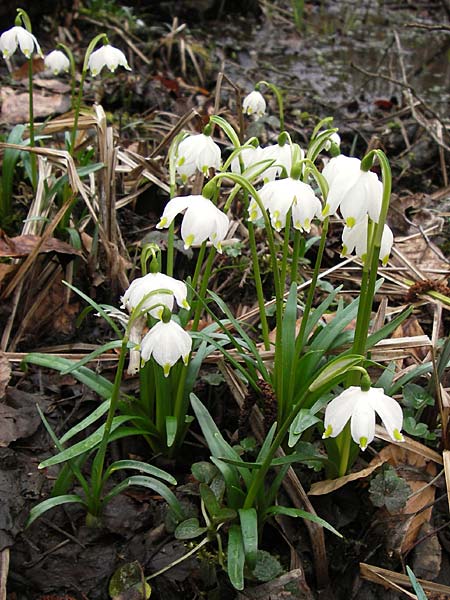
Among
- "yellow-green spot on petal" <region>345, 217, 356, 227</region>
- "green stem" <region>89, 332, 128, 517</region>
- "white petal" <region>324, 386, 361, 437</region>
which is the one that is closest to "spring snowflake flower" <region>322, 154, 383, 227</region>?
"yellow-green spot on petal" <region>345, 217, 356, 227</region>

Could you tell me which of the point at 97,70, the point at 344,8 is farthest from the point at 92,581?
the point at 344,8

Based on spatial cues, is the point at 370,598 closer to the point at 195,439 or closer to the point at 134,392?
the point at 195,439

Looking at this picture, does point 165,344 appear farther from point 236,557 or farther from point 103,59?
point 103,59

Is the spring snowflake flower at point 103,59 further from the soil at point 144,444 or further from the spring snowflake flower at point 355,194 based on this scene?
the spring snowflake flower at point 355,194

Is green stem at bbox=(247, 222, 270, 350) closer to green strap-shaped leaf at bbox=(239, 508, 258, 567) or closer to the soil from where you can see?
the soil

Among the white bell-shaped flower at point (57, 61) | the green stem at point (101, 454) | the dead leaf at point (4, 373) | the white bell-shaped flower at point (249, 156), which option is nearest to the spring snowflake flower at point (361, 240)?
the white bell-shaped flower at point (249, 156)

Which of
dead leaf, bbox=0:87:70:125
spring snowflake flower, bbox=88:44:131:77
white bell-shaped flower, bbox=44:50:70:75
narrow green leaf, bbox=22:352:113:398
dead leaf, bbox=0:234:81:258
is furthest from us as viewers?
dead leaf, bbox=0:87:70:125
